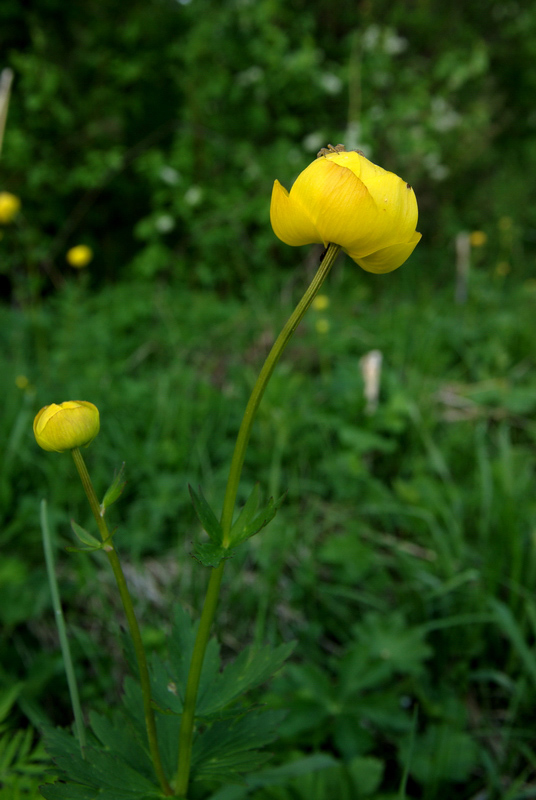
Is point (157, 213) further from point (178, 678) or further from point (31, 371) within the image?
point (178, 678)

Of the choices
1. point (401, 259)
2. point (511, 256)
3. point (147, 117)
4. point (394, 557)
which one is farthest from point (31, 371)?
point (511, 256)

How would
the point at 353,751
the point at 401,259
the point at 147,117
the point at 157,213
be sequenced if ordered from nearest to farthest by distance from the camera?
the point at 401,259, the point at 353,751, the point at 157,213, the point at 147,117

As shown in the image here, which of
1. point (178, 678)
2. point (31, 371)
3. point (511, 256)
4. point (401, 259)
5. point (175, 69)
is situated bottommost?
point (511, 256)

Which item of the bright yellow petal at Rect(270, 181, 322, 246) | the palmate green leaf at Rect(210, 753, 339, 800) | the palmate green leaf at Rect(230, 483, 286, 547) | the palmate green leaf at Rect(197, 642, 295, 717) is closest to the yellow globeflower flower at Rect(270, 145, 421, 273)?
the bright yellow petal at Rect(270, 181, 322, 246)

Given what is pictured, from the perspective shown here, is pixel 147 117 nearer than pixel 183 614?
No

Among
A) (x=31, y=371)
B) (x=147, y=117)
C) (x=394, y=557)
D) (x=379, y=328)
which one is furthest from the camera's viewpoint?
(x=147, y=117)

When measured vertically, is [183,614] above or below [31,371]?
above
